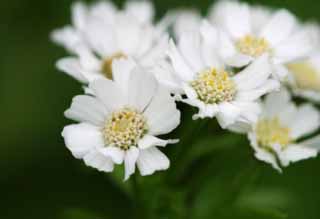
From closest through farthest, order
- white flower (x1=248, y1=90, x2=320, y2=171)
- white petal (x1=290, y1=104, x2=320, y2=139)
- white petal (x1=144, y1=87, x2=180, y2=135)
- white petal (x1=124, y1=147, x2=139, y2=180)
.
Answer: white petal (x1=124, y1=147, x2=139, y2=180), white petal (x1=144, y1=87, x2=180, y2=135), white flower (x1=248, y1=90, x2=320, y2=171), white petal (x1=290, y1=104, x2=320, y2=139)

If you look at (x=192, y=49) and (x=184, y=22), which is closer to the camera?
(x=192, y=49)

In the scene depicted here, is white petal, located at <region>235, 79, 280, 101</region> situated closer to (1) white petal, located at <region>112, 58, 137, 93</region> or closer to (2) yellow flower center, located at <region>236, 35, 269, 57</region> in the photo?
(2) yellow flower center, located at <region>236, 35, 269, 57</region>

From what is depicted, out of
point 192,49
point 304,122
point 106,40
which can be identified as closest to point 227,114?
point 192,49

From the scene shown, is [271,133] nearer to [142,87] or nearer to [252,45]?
[252,45]

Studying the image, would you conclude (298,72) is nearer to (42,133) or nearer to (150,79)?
(150,79)

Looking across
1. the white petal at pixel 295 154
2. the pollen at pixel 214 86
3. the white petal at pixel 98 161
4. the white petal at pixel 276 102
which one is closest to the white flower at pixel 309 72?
the white petal at pixel 276 102

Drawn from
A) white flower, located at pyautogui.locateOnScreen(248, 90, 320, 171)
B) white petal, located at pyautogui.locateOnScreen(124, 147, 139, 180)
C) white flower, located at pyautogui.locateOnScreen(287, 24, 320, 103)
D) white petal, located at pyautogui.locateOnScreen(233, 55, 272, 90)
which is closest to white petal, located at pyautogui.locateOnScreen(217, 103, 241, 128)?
white petal, located at pyautogui.locateOnScreen(233, 55, 272, 90)
